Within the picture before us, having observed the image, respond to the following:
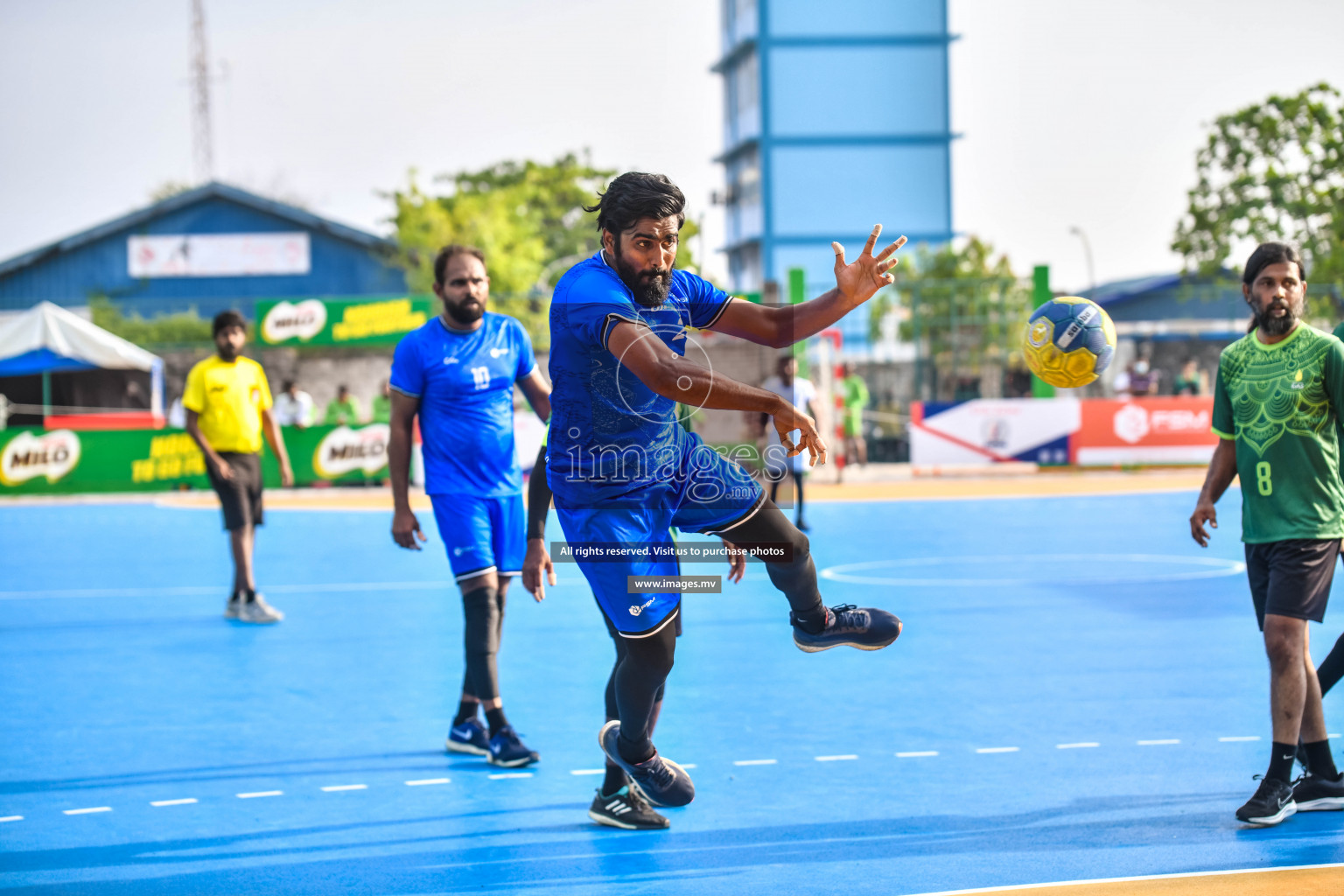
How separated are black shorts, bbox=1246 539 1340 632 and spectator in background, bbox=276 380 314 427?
1847cm

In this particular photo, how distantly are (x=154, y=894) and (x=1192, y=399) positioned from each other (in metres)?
20.8

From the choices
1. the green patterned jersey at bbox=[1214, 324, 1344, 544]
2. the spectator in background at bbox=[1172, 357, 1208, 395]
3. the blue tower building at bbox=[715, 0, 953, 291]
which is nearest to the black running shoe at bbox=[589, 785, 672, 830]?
the green patterned jersey at bbox=[1214, 324, 1344, 544]

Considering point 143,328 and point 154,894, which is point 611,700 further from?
point 143,328

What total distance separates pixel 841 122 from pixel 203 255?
2691cm

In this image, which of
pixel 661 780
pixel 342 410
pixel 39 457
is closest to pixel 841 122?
pixel 342 410

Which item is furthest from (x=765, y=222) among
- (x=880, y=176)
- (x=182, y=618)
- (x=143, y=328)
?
(x=182, y=618)

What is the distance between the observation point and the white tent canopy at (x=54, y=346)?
74.7 feet

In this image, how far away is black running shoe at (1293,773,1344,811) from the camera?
4.88 m

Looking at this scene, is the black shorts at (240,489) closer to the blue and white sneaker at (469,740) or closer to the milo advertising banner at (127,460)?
the blue and white sneaker at (469,740)

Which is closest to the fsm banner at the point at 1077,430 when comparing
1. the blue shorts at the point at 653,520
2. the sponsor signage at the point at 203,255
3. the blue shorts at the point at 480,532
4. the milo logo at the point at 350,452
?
the milo logo at the point at 350,452

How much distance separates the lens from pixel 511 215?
4562 centimetres

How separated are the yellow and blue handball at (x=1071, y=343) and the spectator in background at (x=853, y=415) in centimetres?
1701

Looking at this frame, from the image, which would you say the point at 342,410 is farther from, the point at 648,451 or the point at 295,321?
the point at 648,451

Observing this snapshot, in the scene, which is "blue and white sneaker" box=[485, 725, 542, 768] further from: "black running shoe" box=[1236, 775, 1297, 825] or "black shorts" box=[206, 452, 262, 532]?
"black shorts" box=[206, 452, 262, 532]
